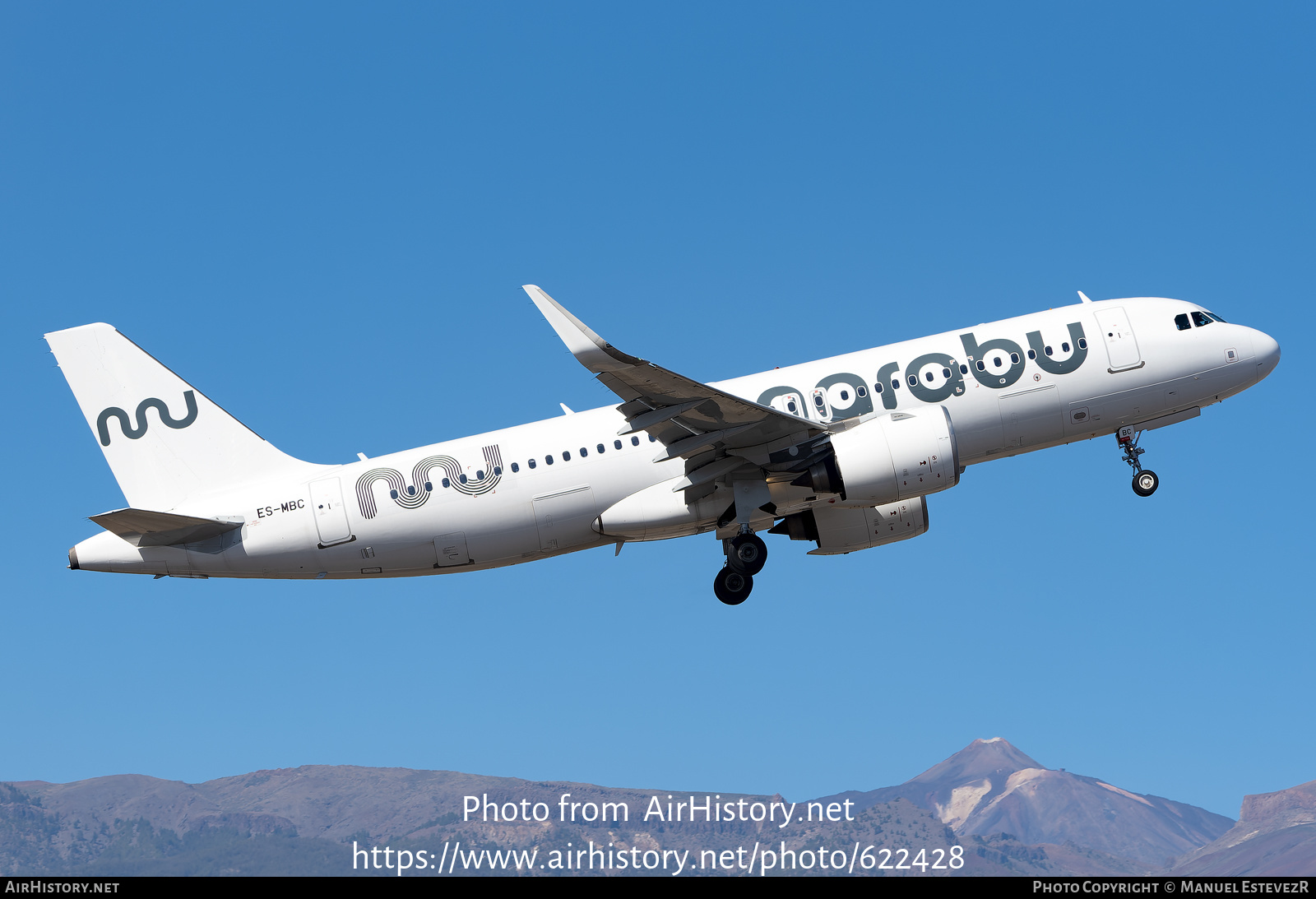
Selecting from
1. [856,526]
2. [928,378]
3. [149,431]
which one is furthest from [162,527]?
[928,378]

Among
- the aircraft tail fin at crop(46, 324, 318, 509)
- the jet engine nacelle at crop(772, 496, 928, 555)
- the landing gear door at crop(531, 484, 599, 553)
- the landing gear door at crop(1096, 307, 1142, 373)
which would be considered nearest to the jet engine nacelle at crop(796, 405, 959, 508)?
the jet engine nacelle at crop(772, 496, 928, 555)

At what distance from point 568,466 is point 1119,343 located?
15.2 meters

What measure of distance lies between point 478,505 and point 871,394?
10647mm

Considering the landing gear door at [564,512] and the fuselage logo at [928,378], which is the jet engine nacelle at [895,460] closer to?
the fuselage logo at [928,378]

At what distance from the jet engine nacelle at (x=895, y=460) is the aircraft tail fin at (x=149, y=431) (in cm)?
1483

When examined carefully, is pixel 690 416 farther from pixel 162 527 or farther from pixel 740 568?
pixel 162 527

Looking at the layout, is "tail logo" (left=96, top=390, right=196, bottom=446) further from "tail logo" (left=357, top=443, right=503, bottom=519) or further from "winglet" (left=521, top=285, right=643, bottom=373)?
"winglet" (left=521, top=285, right=643, bottom=373)

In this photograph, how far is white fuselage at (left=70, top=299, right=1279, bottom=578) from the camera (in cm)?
3184

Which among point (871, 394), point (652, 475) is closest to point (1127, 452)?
point (871, 394)

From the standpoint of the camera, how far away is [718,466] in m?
31.7

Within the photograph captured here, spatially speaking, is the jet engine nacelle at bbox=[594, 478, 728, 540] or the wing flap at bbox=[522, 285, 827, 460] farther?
the jet engine nacelle at bbox=[594, 478, 728, 540]

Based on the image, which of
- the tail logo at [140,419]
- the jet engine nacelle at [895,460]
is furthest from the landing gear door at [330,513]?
the jet engine nacelle at [895,460]

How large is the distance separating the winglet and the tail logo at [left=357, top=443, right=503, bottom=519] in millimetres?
5782

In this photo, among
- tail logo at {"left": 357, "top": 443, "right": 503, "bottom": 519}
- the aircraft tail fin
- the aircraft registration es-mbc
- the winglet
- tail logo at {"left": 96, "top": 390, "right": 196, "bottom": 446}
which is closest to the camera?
the winglet
